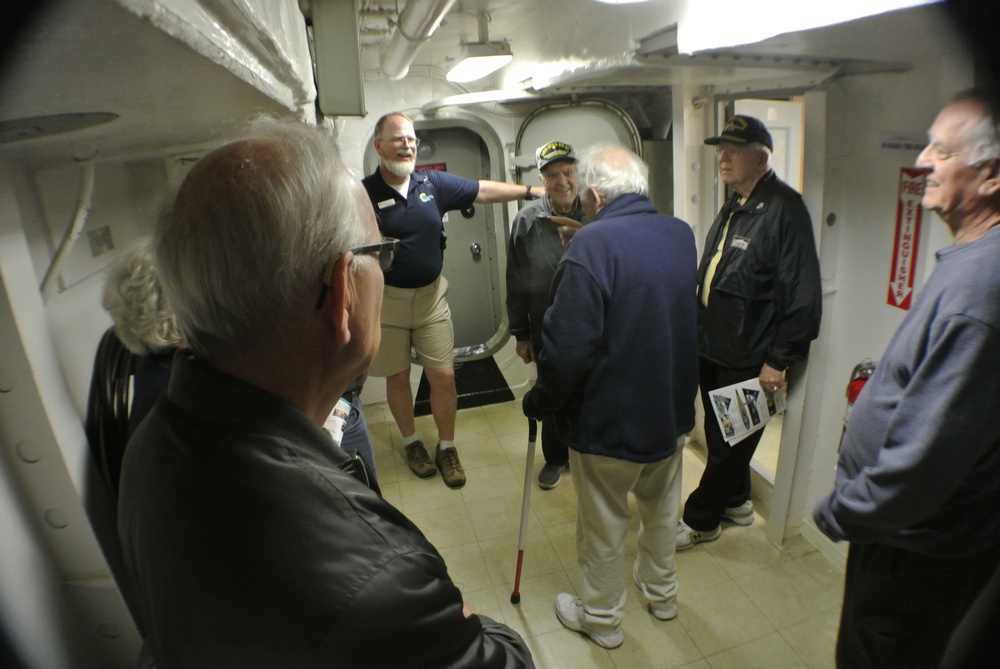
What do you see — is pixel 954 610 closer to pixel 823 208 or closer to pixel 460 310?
pixel 823 208

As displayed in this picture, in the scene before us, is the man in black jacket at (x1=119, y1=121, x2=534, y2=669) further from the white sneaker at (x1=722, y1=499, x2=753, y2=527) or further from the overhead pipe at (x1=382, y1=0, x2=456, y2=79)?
the white sneaker at (x1=722, y1=499, x2=753, y2=527)

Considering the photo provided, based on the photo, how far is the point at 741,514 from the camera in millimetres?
2318

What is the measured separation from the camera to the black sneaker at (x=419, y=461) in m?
2.87

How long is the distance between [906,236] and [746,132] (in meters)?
0.62

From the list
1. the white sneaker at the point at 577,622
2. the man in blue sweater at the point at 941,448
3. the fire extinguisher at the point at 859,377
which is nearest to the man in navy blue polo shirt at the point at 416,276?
the white sneaker at the point at 577,622

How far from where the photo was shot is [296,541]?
613 millimetres

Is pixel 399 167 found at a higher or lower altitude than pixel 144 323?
higher

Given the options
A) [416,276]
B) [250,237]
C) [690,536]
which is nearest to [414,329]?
[416,276]

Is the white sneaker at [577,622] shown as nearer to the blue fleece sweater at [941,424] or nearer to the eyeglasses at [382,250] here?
the blue fleece sweater at [941,424]

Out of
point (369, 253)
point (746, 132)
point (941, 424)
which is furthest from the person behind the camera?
point (746, 132)

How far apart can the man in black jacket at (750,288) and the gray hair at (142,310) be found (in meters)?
1.72

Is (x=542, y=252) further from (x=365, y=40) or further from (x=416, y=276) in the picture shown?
(x=365, y=40)

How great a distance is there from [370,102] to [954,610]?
3.30 meters

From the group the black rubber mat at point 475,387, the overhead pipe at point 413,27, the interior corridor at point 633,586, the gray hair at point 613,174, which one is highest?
the overhead pipe at point 413,27
